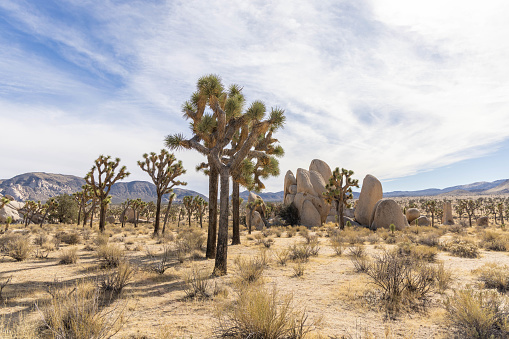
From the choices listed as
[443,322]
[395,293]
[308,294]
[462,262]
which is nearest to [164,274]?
[308,294]

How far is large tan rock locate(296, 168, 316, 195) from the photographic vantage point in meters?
32.6

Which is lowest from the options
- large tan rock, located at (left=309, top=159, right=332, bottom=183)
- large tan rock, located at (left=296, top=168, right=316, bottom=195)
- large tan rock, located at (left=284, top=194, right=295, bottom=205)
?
large tan rock, located at (left=284, top=194, right=295, bottom=205)

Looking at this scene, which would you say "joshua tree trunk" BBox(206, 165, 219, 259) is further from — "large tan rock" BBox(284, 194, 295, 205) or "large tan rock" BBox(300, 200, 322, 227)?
"large tan rock" BBox(284, 194, 295, 205)

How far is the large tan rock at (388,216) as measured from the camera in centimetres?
2602

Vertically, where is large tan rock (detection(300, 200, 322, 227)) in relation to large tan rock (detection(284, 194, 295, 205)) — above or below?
below

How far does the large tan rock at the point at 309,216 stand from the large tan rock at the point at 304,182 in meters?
1.75

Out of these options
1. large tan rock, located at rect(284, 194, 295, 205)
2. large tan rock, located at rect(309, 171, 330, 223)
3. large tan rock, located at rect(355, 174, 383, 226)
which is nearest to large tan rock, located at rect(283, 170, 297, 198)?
large tan rock, located at rect(284, 194, 295, 205)

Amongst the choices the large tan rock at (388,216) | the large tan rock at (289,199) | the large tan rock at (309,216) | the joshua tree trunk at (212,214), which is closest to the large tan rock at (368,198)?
the large tan rock at (388,216)

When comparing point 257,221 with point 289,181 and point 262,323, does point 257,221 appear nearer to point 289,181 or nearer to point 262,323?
point 289,181

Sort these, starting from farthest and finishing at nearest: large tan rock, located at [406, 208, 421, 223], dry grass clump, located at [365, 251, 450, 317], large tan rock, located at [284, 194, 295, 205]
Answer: large tan rock, located at [406, 208, 421, 223]
large tan rock, located at [284, 194, 295, 205]
dry grass clump, located at [365, 251, 450, 317]

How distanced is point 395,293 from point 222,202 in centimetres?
511

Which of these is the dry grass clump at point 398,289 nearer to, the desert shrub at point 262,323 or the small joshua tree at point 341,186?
the desert shrub at point 262,323

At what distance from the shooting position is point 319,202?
1262 inches

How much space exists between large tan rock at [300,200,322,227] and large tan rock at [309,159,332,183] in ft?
20.9
